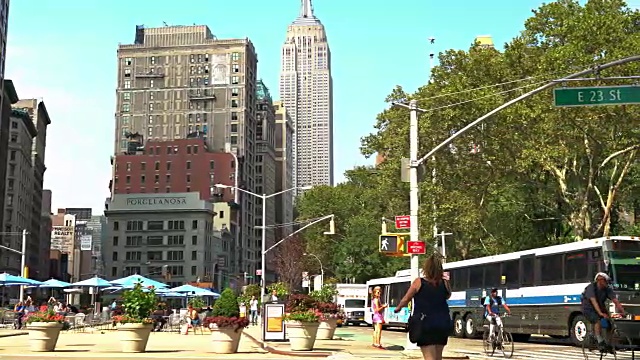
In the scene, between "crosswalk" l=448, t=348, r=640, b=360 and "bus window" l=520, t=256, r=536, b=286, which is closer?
"crosswalk" l=448, t=348, r=640, b=360

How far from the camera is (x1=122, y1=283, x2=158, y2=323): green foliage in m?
20.9

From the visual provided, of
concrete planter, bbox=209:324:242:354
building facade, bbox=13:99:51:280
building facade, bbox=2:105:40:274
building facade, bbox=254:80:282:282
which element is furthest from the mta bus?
building facade, bbox=254:80:282:282

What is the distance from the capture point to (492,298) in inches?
890

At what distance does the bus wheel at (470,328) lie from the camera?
3391cm

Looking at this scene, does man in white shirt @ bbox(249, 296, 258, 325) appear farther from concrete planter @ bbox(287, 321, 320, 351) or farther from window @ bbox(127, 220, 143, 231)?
window @ bbox(127, 220, 143, 231)

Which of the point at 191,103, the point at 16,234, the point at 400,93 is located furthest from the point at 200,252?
the point at 400,93

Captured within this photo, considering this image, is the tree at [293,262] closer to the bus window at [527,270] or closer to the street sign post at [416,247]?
the bus window at [527,270]

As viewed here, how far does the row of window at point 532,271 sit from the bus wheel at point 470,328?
4.66 ft

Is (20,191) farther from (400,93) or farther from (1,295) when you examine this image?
(400,93)

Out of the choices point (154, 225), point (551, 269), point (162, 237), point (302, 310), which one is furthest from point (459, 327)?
point (154, 225)

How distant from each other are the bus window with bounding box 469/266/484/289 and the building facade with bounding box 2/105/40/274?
103m

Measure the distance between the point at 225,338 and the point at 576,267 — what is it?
12551 millimetres

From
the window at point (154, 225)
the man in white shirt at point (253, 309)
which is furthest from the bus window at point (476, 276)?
the window at point (154, 225)

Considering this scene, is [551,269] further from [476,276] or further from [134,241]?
[134,241]
